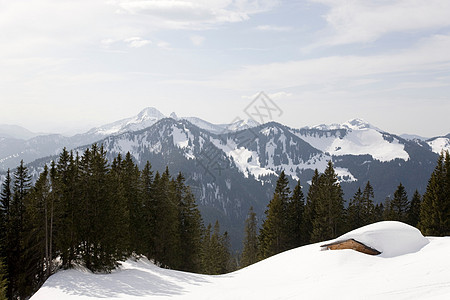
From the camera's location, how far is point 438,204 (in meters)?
35.0

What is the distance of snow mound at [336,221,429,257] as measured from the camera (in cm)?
1981

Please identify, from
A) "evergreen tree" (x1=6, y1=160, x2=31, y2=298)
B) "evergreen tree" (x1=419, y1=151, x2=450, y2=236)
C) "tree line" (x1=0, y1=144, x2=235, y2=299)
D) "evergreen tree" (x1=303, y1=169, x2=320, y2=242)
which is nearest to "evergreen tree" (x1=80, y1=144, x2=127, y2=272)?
"tree line" (x1=0, y1=144, x2=235, y2=299)

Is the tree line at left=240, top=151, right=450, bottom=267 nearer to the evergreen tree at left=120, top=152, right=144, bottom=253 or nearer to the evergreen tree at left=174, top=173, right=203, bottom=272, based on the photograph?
the evergreen tree at left=174, top=173, right=203, bottom=272

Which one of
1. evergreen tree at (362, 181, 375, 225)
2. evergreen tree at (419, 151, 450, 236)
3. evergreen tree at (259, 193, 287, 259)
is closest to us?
evergreen tree at (419, 151, 450, 236)

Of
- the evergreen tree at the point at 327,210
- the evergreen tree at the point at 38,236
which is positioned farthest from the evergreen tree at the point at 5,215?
the evergreen tree at the point at 327,210

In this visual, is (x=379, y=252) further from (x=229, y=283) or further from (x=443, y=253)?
(x=229, y=283)

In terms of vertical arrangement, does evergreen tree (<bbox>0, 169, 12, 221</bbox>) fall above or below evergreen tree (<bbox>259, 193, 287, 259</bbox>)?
above

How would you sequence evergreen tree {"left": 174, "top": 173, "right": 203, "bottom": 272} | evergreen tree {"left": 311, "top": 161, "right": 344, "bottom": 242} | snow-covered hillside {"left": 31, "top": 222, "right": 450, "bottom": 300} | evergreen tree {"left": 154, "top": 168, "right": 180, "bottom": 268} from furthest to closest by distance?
evergreen tree {"left": 174, "top": 173, "right": 203, "bottom": 272} → evergreen tree {"left": 311, "top": 161, "right": 344, "bottom": 242} → evergreen tree {"left": 154, "top": 168, "right": 180, "bottom": 268} → snow-covered hillside {"left": 31, "top": 222, "right": 450, "bottom": 300}

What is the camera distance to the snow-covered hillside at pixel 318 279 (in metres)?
13.5

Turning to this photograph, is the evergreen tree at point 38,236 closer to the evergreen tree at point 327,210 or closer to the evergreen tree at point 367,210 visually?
the evergreen tree at point 327,210

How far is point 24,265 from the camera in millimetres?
25953

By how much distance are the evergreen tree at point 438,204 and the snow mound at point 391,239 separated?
16.8m

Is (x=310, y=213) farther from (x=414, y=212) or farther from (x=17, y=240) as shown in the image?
(x=17, y=240)

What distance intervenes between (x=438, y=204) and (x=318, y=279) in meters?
25.9
